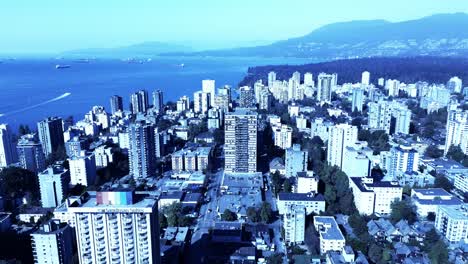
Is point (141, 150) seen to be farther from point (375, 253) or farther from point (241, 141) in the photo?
point (375, 253)

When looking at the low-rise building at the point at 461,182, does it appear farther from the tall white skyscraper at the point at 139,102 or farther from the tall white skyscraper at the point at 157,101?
the tall white skyscraper at the point at 139,102

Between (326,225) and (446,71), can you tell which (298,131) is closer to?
(326,225)

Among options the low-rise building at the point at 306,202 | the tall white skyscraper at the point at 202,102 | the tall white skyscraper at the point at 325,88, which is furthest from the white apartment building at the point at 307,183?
the tall white skyscraper at the point at 325,88

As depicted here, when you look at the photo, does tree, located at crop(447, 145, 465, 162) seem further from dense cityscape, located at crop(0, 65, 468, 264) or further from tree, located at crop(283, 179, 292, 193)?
tree, located at crop(283, 179, 292, 193)

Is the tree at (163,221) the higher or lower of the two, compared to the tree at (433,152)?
lower

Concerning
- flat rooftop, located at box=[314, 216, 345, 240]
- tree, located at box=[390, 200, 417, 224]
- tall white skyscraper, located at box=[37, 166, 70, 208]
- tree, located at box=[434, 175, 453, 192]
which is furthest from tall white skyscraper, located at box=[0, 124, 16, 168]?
tree, located at box=[434, 175, 453, 192]
